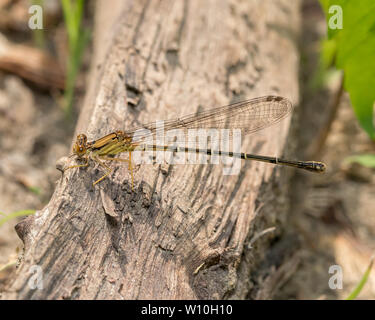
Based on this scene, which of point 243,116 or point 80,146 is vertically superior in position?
point 243,116

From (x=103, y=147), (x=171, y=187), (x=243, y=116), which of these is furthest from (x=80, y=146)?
(x=243, y=116)

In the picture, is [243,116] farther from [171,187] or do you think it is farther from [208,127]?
[171,187]

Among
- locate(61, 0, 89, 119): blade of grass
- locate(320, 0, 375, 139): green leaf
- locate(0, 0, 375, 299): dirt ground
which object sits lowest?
locate(0, 0, 375, 299): dirt ground

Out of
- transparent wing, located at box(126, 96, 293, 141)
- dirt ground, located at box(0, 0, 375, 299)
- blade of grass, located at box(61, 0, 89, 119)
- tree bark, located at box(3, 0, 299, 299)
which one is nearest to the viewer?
tree bark, located at box(3, 0, 299, 299)

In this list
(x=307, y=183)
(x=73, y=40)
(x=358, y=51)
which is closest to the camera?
(x=358, y=51)

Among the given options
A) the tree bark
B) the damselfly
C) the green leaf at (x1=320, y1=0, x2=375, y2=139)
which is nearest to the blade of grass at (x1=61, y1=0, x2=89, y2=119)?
the tree bark

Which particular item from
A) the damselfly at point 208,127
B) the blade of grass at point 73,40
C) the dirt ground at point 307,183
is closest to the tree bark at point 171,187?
the damselfly at point 208,127

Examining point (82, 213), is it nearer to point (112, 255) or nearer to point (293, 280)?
point (112, 255)

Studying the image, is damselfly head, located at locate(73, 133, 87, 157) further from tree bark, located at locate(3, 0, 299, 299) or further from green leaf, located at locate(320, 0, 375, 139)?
green leaf, located at locate(320, 0, 375, 139)
